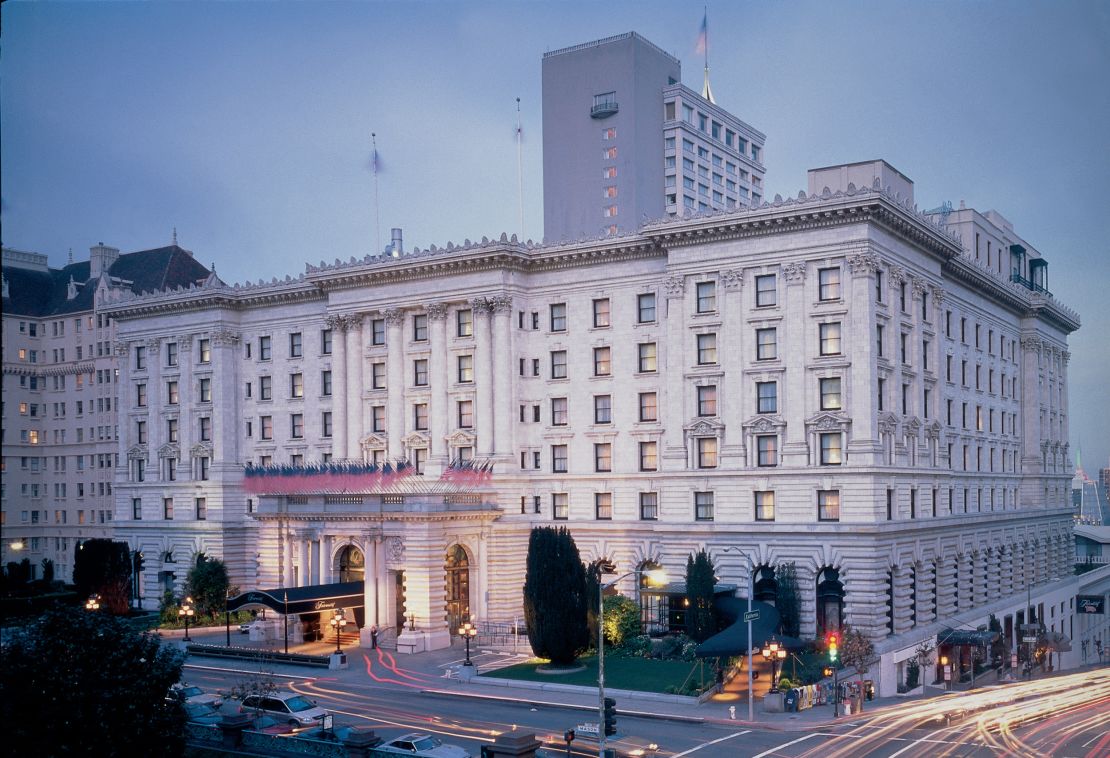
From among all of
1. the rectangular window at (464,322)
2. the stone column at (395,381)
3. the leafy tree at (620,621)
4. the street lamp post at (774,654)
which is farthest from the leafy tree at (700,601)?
the stone column at (395,381)

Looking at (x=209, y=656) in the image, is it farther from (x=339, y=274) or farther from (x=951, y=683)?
(x=951, y=683)

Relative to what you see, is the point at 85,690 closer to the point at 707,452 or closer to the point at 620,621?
the point at 620,621

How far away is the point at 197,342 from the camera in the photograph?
8644 cm

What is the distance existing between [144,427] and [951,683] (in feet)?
205

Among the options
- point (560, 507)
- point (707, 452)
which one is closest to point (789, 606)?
point (707, 452)

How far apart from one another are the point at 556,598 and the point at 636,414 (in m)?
15.4

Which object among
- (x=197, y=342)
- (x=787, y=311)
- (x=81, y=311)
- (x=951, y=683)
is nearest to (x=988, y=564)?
(x=951, y=683)

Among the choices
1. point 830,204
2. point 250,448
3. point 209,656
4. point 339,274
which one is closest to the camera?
point 830,204

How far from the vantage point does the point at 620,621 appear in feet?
210

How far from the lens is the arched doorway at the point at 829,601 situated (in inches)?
2399

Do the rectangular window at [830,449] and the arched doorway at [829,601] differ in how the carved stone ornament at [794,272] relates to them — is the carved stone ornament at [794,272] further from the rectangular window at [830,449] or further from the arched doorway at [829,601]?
the arched doorway at [829,601]

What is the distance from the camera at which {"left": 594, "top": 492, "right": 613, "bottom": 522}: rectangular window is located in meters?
70.8

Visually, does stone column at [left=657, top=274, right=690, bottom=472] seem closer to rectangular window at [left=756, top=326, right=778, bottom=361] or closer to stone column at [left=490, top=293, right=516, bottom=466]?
rectangular window at [left=756, top=326, right=778, bottom=361]

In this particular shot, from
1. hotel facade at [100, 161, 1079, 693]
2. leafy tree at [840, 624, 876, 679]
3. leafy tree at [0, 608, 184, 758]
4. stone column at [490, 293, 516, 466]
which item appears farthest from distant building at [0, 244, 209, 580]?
leafy tree at [0, 608, 184, 758]
